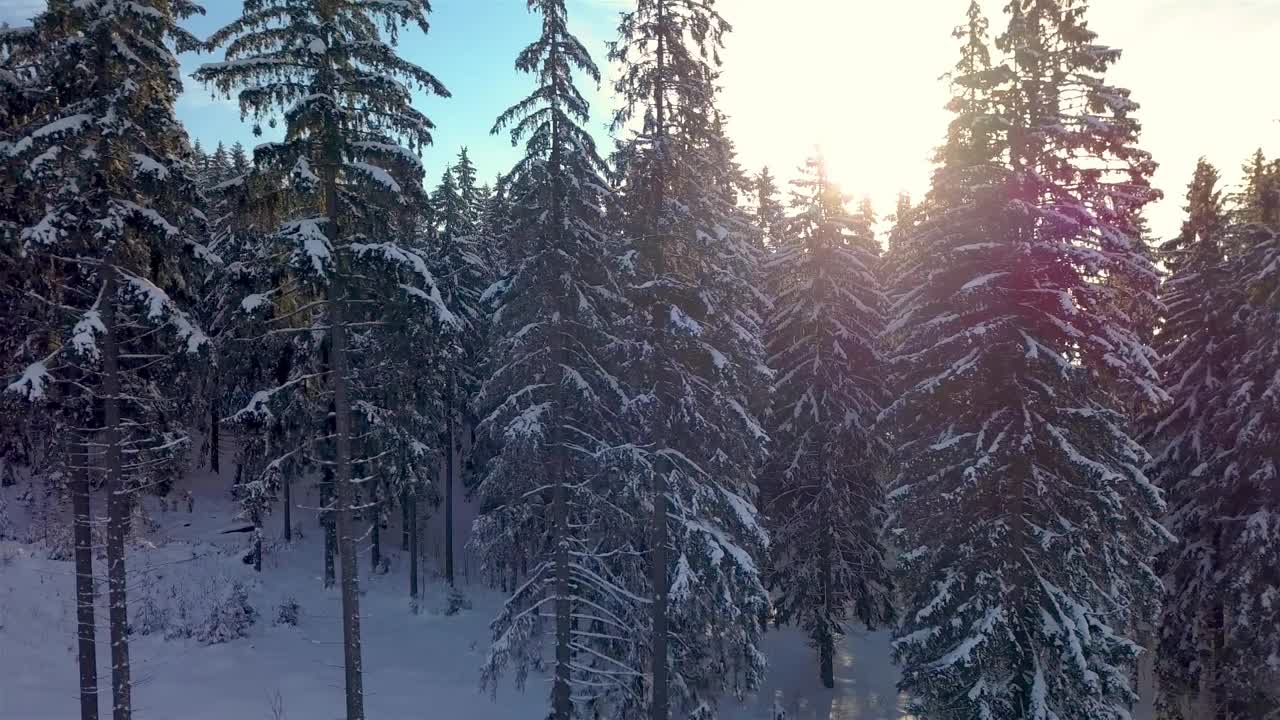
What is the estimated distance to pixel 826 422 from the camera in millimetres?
22344

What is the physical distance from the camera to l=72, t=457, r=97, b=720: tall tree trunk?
1370cm

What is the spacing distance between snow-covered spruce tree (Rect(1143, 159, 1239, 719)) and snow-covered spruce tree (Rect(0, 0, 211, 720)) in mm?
25104

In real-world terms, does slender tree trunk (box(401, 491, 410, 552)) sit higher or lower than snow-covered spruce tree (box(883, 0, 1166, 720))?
lower

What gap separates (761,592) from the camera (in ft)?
52.3

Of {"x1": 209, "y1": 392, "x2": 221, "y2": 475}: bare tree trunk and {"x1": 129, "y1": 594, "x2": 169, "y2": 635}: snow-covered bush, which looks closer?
{"x1": 129, "y1": 594, "x2": 169, "y2": 635}: snow-covered bush

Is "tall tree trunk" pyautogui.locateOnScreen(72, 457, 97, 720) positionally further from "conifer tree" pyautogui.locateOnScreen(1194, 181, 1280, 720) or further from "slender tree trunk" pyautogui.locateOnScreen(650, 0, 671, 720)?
"conifer tree" pyautogui.locateOnScreen(1194, 181, 1280, 720)

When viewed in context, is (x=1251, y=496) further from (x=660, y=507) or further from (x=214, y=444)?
(x=214, y=444)

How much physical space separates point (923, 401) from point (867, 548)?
35.8ft

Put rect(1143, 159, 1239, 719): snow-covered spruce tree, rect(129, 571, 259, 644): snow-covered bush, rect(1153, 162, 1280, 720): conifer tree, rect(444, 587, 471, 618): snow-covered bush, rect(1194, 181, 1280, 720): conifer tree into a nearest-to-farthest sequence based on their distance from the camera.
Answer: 1. rect(1194, 181, 1280, 720): conifer tree
2. rect(1153, 162, 1280, 720): conifer tree
3. rect(1143, 159, 1239, 719): snow-covered spruce tree
4. rect(129, 571, 259, 644): snow-covered bush
5. rect(444, 587, 471, 618): snow-covered bush

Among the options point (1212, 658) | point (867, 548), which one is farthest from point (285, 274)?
point (1212, 658)

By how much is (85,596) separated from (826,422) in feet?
62.1

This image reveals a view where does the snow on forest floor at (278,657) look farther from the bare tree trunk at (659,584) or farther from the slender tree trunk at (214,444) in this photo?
the slender tree trunk at (214,444)

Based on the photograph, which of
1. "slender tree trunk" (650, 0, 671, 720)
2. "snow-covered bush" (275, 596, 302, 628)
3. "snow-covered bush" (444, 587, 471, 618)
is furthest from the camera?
"snow-covered bush" (444, 587, 471, 618)

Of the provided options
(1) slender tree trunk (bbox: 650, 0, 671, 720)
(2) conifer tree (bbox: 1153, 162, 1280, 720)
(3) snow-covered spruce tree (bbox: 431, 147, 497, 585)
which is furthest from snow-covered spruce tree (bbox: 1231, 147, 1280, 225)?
(3) snow-covered spruce tree (bbox: 431, 147, 497, 585)
